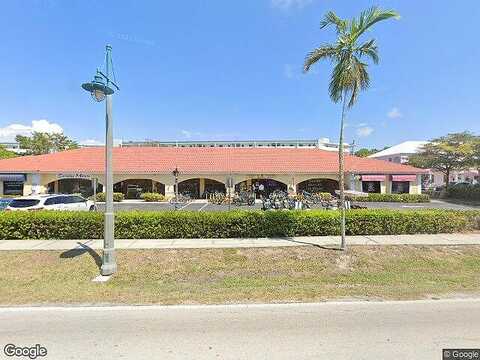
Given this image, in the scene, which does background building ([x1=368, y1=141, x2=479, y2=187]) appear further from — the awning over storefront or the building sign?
the awning over storefront

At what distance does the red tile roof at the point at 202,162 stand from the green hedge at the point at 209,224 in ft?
65.0

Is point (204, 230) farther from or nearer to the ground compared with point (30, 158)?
nearer to the ground

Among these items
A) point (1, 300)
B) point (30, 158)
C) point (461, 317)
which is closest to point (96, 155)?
point (30, 158)

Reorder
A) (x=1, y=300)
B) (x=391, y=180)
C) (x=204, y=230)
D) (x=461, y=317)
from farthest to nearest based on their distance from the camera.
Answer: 1. (x=391, y=180)
2. (x=204, y=230)
3. (x=1, y=300)
4. (x=461, y=317)

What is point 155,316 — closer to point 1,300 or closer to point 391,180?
point 1,300

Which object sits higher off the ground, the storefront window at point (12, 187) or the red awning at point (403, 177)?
the red awning at point (403, 177)

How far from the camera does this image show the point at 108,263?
782cm

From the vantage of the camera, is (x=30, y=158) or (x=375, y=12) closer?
(x=375, y=12)

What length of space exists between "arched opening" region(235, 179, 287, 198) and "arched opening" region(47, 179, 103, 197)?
15.4 meters

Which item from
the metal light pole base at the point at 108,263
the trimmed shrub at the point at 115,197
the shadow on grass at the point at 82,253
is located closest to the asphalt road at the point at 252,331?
the metal light pole base at the point at 108,263

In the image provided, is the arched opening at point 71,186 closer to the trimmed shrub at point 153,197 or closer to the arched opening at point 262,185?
the trimmed shrub at point 153,197

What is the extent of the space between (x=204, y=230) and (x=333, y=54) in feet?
24.5

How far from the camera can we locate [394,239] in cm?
1092

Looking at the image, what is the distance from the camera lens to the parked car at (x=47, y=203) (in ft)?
45.2
